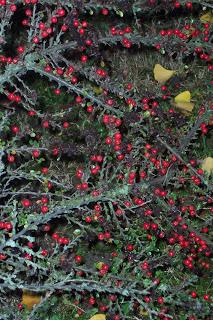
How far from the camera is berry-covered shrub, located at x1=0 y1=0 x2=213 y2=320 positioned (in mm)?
2766

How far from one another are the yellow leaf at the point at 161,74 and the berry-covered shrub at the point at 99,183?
1cm

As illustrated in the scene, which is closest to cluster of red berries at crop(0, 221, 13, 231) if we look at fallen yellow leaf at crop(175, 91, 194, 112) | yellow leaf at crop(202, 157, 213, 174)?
yellow leaf at crop(202, 157, 213, 174)

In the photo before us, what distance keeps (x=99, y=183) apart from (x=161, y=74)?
2.29 m

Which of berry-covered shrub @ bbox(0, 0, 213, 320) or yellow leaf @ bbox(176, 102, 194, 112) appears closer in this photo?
berry-covered shrub @ bbox(0, 0, 213, 320)

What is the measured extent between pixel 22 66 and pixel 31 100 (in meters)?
0.20

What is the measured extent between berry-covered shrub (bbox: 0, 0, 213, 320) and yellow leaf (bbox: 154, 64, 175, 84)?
1cm

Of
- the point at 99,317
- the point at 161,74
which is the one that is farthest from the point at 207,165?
the point at 99,317

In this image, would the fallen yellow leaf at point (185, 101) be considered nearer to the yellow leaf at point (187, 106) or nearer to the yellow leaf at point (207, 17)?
the yellow leaf at point (187, 106)

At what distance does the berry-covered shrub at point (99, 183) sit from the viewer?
2.77m

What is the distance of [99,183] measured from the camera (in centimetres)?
294

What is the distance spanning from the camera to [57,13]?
9.36ft

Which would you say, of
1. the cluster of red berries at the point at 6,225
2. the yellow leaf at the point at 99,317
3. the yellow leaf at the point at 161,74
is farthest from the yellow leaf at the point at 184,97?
the cluster of red berries at the point at 6,225

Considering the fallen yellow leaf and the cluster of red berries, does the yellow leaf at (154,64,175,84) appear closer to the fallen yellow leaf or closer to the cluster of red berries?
the fallen yellow leaf

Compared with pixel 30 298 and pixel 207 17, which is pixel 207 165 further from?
pixel 207 17
